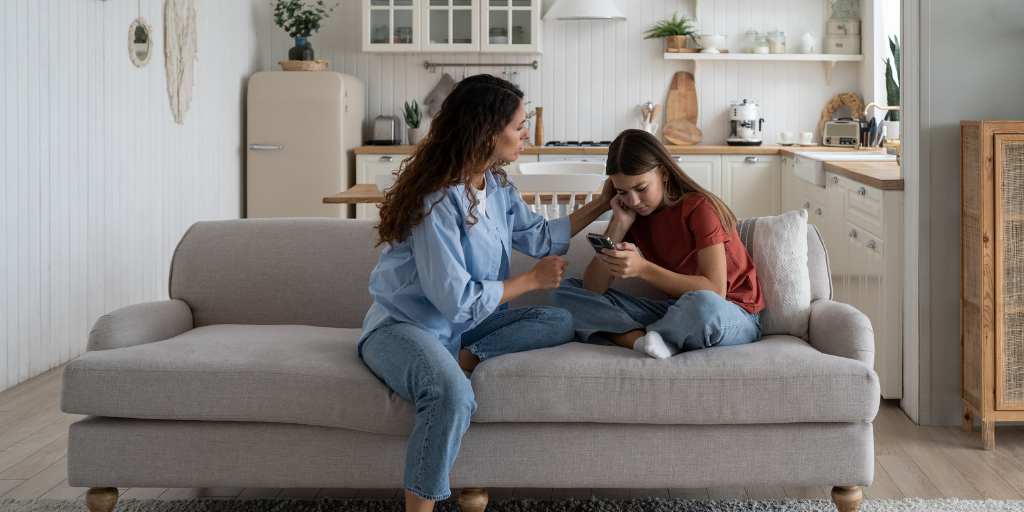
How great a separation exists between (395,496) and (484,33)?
4621 mm

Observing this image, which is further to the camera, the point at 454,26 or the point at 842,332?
the point at 454,26

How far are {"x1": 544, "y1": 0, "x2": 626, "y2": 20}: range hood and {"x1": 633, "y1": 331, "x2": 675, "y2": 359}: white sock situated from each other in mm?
4143

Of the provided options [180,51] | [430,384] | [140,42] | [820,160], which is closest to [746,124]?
[820,160]

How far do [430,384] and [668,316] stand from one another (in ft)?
2.15

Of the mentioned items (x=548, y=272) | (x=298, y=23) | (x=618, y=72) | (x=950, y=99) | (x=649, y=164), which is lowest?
(x=548, y=272)

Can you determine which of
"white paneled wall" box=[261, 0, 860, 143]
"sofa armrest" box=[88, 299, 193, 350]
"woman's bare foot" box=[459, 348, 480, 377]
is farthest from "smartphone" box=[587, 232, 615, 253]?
"white paneled wall" box=[261, 0, 860, 143]

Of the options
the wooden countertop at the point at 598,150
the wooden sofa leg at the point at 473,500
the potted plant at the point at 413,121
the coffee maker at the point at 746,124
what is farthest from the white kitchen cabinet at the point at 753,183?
the wooden sofa leg at the point at 473,500

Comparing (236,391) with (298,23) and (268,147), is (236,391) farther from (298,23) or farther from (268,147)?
(298,23)

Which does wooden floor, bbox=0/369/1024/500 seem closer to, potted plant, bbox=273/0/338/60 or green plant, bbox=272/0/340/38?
potted plant, bbox=273/0/338/60

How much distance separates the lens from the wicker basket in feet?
22.3

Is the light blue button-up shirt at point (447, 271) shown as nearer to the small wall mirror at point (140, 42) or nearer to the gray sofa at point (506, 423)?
the gray sofa at point (506, 423)

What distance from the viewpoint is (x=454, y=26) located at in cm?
706

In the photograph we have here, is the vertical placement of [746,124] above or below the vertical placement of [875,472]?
above

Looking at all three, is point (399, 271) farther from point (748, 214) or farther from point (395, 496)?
point (748, 214)
